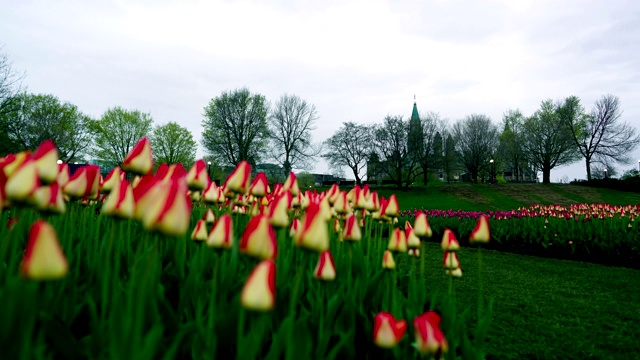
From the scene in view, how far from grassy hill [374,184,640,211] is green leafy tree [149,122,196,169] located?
912 inches

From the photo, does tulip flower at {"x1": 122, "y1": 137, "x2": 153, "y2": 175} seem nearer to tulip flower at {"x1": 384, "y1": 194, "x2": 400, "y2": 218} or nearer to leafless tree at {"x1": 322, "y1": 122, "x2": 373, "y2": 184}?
tulip flower at {"x1": 384, "y1": 194, "x2": 400, "y2": 218}

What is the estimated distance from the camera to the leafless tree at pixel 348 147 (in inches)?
1682

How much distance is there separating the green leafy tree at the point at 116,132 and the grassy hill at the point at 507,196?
28.7 m

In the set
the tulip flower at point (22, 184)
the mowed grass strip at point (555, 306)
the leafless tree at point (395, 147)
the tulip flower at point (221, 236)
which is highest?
the leafless tree at point (395, 147)

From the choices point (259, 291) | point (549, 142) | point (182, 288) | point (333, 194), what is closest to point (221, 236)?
point (182, 288)

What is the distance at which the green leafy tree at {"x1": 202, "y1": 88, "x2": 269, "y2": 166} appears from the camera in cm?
3797

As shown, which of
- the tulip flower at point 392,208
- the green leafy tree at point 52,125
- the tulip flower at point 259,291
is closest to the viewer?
A: the tulip flower at point 259,291

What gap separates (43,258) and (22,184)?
1.09 ft

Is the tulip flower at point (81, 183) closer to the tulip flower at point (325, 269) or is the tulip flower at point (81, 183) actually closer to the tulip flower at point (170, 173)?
the tulip flower at point (170, 173)

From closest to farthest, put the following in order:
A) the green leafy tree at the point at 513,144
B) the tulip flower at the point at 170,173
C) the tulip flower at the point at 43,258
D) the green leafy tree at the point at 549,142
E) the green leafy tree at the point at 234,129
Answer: the tulip flower at the point at 43,258 < the tulip flower at the point at 170,173 < the green leafy tree at the point at 234,129 < the green leafy tree at the point at 549,142 < the green leafy tree at the point at 513,144

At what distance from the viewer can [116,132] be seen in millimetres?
41875

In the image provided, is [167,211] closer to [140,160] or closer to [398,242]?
[140,160]

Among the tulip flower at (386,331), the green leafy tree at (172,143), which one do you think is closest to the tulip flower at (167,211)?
the tulip flower at (386,331)

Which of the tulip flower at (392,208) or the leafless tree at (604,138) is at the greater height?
the leafless tree at (604,138)
